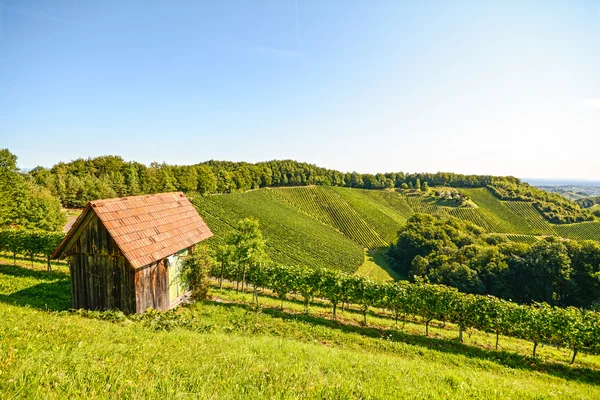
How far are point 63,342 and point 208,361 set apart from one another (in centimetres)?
295

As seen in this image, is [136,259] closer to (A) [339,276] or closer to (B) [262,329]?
(B) [262,329]

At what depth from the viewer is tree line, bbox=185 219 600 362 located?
1556cm

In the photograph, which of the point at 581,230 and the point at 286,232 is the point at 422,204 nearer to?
the point at 581,230

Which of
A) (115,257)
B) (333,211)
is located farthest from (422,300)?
(333,211)

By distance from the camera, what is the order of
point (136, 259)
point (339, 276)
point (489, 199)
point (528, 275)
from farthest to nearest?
point (489, 199)
point (528, 275)
point (339, 276)
point (136, 259)

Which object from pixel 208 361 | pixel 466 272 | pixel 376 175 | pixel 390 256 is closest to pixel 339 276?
pixel 208 361

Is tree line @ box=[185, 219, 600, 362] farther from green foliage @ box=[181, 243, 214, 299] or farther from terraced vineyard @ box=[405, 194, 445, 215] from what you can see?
terraced vineyard @ box=[405, 194, 445, 215]

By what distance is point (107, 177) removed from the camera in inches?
2810

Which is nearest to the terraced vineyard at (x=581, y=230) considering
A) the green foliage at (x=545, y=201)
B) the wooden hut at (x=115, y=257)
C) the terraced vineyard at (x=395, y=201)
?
the green foliage at (x=545, y=201)

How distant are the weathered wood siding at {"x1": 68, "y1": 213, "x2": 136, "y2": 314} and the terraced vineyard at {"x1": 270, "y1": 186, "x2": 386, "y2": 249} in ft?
212

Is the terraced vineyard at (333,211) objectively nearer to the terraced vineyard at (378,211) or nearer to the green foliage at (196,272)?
the terraced vineyard at (378,211)

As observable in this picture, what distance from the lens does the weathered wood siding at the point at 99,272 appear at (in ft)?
45.1

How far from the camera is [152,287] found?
1480 cm

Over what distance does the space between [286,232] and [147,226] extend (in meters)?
44.9
